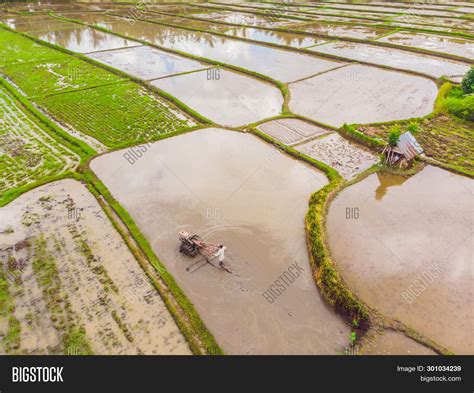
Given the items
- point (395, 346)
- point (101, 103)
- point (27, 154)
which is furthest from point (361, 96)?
point (27, 154)

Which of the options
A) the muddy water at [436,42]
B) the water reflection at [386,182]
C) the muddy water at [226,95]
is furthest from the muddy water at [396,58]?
the water reflection at [386,182]

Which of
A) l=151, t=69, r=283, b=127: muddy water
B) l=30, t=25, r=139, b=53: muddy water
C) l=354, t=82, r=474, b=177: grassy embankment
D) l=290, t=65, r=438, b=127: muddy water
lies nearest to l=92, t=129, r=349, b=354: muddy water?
l=151, t=69, r=283, b=127: muddy water

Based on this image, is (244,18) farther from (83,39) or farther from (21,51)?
(21,51)

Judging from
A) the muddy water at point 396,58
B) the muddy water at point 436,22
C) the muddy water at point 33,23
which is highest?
the muddy water at point 436,22

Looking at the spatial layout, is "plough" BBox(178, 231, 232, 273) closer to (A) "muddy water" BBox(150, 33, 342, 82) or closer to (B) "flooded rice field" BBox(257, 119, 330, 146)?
(B) "flooded rice field" BBox(257, 119, 330, 146)

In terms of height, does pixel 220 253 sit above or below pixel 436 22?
below

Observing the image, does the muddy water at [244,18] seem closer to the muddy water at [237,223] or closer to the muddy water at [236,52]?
the muddy water at [236,52]
